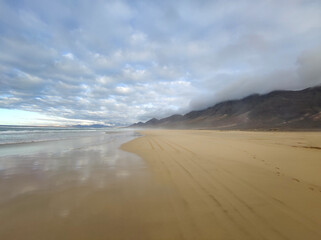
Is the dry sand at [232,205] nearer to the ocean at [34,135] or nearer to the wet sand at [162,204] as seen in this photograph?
the wet sand at [162,204]

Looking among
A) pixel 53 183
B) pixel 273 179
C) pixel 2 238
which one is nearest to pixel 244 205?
pixel 273 179

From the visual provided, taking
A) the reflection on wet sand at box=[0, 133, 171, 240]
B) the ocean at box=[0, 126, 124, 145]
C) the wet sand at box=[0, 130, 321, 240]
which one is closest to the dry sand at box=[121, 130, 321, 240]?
the wet sand at box=[0, 130, 321, 240]

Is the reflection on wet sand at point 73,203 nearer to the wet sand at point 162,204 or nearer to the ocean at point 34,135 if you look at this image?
the wet sand at point 162,204

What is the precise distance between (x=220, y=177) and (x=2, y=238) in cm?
492

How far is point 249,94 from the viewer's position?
153375mm

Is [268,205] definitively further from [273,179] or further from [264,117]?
[264,117]

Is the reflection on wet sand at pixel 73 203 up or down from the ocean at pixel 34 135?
down

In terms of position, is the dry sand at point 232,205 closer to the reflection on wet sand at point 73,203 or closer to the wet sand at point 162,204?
the wet sand at point 162,204

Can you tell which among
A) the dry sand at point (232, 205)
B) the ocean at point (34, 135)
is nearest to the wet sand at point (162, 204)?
the dry sand at point (232, 205)

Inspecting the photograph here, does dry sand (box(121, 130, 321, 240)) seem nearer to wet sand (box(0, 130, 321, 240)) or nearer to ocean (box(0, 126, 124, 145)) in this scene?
wet sand (box(0, 130, 321, 240))

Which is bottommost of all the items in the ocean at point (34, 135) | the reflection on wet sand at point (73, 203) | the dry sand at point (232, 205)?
the dry sand at point (232, 205)

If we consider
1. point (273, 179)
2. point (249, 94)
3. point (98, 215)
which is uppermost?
point (249, 94)

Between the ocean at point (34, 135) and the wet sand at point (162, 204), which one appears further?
the ocean at point (34, 135)

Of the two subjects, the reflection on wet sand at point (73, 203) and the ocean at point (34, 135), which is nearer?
the reflection on wet sand at point (73, 203)
